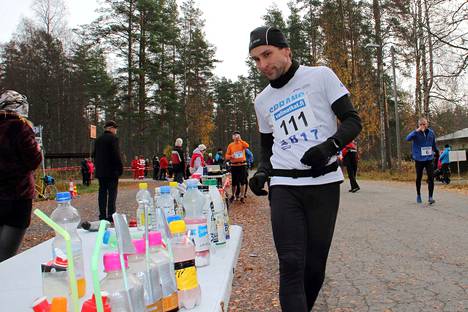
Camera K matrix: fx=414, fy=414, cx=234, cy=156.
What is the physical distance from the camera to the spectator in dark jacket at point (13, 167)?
134 inches

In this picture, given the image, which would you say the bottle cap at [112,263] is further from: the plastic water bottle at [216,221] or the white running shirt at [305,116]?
the white running shirt at [305,116]

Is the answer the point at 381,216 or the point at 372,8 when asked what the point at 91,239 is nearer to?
the point at 381,216

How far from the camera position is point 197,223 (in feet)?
7.28

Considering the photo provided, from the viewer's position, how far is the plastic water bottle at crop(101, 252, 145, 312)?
114 centimetres

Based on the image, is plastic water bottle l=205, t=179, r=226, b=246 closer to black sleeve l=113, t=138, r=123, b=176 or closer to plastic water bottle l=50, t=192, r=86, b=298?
plastic water bottle l=50, t=192, r=86, b=298

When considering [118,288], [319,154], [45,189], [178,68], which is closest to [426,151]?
[319,154]

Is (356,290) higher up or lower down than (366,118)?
lower down

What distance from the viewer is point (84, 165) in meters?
25.0

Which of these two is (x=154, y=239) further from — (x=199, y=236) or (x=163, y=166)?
(x=163, y=166)

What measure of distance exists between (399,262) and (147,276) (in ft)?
14.7

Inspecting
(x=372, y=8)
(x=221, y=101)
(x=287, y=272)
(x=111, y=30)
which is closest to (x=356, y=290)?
(x=287, y=272)

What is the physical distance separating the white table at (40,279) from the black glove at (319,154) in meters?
0.70

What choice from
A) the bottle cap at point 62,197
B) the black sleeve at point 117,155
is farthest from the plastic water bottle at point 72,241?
the black sleeve at point 117,155

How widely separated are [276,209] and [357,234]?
4.84 metres
